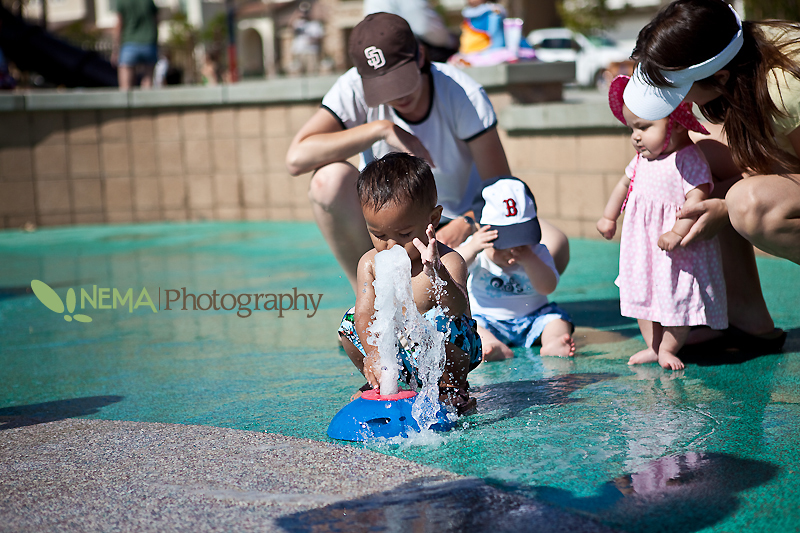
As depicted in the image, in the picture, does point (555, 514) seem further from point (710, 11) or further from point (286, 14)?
point (286, 14)

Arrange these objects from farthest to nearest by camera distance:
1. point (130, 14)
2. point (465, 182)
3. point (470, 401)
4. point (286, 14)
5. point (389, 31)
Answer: point (286, 14), point (130, 14), point (465, 182), point (389, 31), point (470, 401)

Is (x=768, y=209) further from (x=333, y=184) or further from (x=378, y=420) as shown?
(x=333, y=184)

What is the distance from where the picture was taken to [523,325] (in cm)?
314

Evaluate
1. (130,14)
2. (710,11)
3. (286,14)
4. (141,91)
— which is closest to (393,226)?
(710,11)

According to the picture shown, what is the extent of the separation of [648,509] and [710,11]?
1.45 m

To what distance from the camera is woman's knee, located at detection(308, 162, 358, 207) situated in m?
3.16

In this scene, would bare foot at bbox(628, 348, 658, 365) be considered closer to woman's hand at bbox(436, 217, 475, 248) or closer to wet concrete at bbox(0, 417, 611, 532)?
woman's hand at bbox(436, 217, 475, 248)

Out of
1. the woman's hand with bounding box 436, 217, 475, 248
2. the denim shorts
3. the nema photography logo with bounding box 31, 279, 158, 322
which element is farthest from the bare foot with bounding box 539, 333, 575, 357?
the denim shorts

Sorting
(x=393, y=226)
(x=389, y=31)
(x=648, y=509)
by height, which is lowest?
(x=648, y=509)

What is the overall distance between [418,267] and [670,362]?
97 cm

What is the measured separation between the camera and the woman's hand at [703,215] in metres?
2.53

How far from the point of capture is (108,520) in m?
1.67

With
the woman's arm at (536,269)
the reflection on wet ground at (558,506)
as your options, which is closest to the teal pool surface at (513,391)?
the reflection on wet ground at (558,506)

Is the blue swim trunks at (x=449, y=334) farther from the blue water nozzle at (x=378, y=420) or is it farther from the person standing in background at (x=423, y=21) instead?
the person standing in background at (x=423, y=21)
